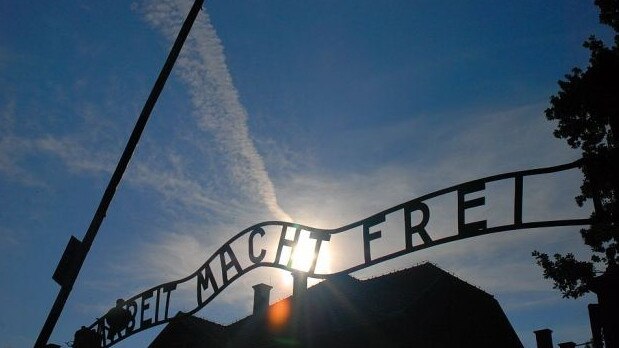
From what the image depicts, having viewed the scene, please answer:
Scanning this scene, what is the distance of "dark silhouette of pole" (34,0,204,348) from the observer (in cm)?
637

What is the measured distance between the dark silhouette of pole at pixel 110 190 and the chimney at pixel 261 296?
20.2 meters

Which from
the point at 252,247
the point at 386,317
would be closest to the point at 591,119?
the point at 386,317

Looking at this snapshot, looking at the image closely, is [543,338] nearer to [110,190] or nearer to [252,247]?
[252,247]

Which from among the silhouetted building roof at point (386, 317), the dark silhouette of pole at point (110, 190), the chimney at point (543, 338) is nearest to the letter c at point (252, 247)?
the dark silhouette of pole at point (110, 190)

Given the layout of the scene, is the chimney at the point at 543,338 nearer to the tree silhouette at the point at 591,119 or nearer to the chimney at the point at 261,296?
the tree silhouette at the point at 591,119

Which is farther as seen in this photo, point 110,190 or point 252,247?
point 252,247

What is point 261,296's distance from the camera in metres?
26.6

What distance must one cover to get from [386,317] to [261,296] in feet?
31.9

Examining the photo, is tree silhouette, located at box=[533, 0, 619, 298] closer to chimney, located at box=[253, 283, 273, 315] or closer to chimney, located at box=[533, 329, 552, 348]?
chimney, located at box=[533, 329, 552, 348]

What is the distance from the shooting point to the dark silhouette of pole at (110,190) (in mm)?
6367

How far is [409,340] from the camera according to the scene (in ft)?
61.9

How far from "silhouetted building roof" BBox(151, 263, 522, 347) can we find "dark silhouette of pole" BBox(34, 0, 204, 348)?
1245 centimetres

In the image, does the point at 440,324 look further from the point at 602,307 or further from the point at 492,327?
the point at 602,307

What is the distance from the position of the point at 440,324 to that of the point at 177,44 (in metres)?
17.5
